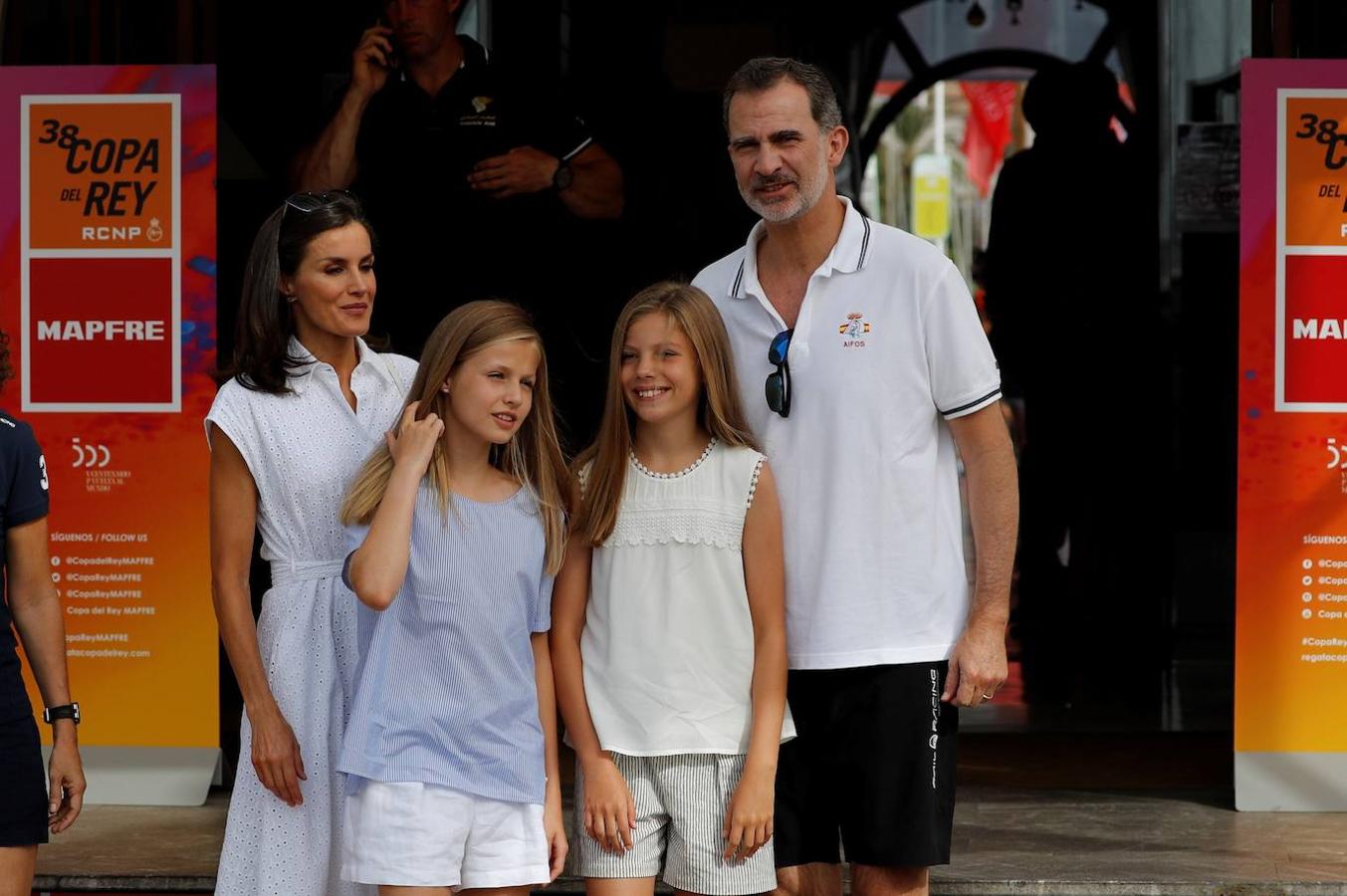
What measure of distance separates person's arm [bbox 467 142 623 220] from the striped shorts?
3.01 metres

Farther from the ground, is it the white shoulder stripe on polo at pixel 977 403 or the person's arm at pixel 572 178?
the person's arm at pixel 572 178

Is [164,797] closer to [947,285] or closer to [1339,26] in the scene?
[947,285]

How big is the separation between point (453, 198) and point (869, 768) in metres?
3.27

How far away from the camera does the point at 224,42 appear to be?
6105 millimetres

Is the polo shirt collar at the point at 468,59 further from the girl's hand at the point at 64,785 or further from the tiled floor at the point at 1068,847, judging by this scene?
the girl's hand at the point at 64,785

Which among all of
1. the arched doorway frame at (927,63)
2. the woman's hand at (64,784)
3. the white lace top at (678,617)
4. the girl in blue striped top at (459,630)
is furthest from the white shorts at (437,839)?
the arched doorway frame at (927,63)

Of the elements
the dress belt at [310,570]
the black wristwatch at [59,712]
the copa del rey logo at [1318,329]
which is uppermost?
the copa del rey logo at [1318,329]

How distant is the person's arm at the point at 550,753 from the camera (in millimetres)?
2994

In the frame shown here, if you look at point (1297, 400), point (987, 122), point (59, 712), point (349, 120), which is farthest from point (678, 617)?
point (987, 122)

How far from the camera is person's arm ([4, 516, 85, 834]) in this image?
9.80 ft

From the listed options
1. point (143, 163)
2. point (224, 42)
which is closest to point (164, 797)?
point (143, 163)

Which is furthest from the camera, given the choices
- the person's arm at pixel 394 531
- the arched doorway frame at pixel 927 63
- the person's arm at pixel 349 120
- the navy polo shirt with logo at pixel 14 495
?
the arched doorway frame at pixel 927 63

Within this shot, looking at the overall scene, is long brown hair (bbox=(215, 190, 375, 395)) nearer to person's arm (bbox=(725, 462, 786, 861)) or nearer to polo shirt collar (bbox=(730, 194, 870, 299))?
polo shirt collar (bbox=(730, 194, 870, 299))

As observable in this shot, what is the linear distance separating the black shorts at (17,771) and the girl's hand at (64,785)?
3cm
